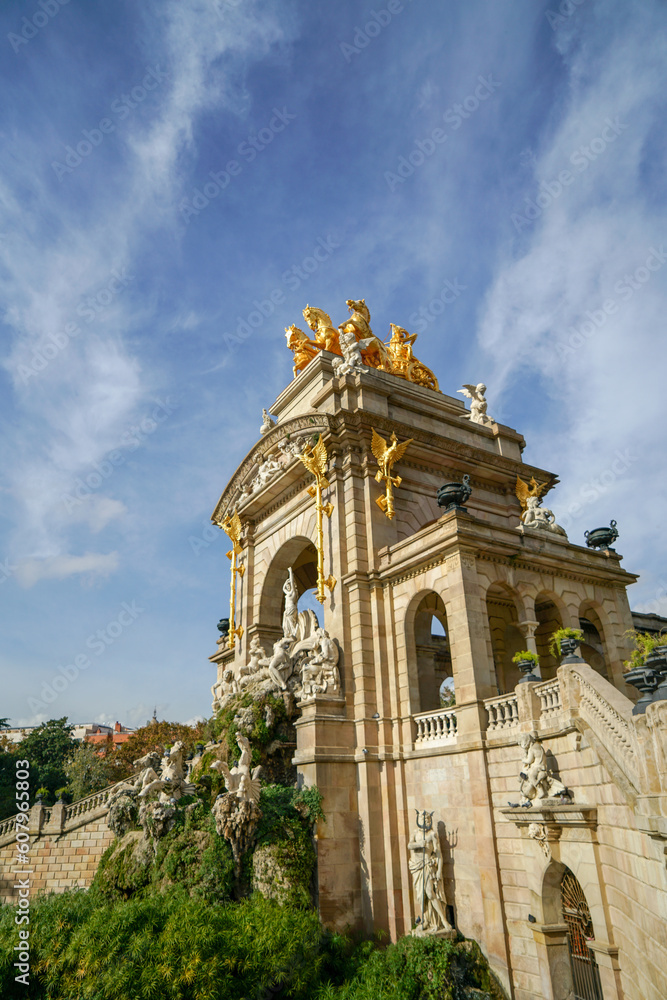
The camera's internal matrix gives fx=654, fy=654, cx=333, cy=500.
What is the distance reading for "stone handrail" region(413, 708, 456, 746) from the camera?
1755 centimetres

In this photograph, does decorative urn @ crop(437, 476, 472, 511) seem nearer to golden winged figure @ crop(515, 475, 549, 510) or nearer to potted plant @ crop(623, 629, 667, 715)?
golden winged figure @ crop(515, 475, 549, 510)

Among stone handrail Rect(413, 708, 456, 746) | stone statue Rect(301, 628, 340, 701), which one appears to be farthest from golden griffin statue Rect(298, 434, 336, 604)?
stone handrail Rect(413, 708, 456, 746)

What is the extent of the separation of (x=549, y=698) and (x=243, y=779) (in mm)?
8736

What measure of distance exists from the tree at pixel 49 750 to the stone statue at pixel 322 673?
34.6 meters

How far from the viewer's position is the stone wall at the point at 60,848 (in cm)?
2539

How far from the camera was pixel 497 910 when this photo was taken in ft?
48.5

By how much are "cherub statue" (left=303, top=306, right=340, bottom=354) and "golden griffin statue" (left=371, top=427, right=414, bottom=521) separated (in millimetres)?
A: 7504

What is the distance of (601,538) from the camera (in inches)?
878

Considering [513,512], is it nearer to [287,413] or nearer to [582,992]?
[287,413]

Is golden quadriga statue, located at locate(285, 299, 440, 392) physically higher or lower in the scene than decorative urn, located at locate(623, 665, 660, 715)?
higher

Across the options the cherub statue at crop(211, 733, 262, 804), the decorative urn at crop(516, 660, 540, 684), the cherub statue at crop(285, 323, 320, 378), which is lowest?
the cherub statue at crop(211, 733, 262, 804)

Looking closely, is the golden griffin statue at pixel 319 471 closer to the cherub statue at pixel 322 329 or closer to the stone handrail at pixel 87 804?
the cherub statue at pixel 322 329

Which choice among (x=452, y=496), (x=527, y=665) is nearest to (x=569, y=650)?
(x=527, y=665)

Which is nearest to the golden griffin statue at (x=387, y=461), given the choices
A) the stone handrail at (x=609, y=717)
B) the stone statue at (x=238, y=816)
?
the stone statue at (x=238, y=816)
